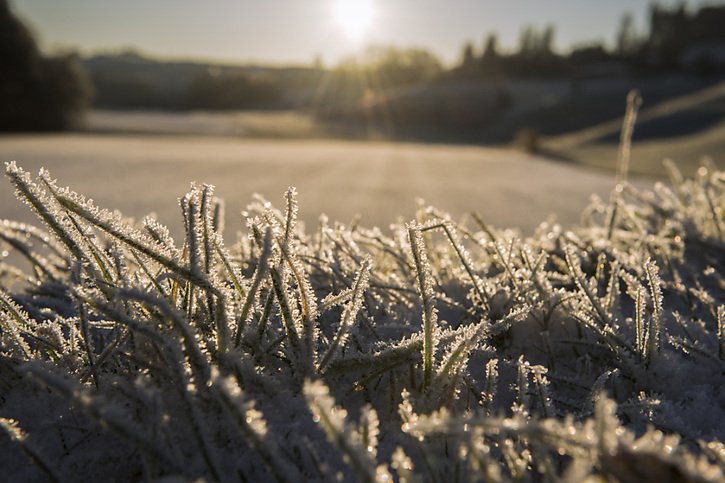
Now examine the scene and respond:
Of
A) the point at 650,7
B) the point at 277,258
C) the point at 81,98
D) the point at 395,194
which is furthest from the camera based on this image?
the point at 650,7

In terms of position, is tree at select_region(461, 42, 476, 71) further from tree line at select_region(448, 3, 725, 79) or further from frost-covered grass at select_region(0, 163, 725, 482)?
frost-covered grass at select_region(0, 163, 725, 482)

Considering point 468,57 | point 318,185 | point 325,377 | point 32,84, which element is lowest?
point 318,185

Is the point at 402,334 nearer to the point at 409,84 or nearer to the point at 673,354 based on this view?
the point at 673,354

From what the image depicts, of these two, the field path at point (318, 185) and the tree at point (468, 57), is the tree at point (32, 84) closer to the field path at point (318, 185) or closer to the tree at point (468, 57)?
the field path at point (318, 185)

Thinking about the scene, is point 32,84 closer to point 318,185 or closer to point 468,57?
point 318,185

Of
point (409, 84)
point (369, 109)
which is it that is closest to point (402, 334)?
point (369, 109)

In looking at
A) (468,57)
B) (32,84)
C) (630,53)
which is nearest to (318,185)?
(32,84)
